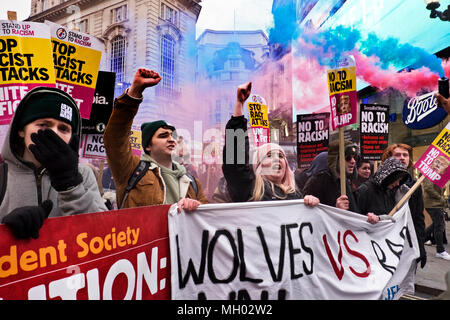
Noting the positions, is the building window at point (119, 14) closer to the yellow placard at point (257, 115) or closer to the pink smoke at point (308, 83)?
the pink smoke at point (308, 83)

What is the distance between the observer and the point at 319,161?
5395 millimetres

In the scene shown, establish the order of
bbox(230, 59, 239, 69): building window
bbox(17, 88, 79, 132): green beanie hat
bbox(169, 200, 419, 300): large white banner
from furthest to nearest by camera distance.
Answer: bbox(230, 59, 239, 69): building window
bbox(169, 200, 419, 300): large white banner
bbox(17, 88, 79, 132): green beanie hat

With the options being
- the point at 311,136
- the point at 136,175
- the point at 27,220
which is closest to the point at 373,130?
the point at 311,136

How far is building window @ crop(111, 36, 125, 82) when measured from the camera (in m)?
22.3

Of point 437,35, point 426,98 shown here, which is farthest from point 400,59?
point 426,98

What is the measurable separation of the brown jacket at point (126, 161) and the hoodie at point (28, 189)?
0.59m

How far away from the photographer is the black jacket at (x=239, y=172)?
269 centimetres

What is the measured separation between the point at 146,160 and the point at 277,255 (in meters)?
1.20

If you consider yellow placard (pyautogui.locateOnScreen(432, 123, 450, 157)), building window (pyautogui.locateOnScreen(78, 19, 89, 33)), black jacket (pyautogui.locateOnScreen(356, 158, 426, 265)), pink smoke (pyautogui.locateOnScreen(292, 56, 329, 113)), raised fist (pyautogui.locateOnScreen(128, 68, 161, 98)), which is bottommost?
black jacket (pyautogui.locateOnScreen(356, 158, 426, 265))

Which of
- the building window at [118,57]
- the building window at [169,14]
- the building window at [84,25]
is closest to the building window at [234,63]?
the building window at [169,14]

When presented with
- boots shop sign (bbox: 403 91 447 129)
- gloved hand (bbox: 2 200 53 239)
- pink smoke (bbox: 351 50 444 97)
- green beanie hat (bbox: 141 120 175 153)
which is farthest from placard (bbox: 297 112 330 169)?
pink smoke (bbox: 351 50 444 97)

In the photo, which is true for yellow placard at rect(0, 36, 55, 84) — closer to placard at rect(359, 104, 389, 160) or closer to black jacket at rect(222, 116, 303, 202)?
black jacket at rect(222, 116, 303, 202)

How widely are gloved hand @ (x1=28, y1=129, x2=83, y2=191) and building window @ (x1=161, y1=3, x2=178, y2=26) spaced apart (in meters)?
23.9

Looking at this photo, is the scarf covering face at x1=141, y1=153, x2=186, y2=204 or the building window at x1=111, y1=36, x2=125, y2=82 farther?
the building window at x1=111, y1=36, x2=125, y2=82
